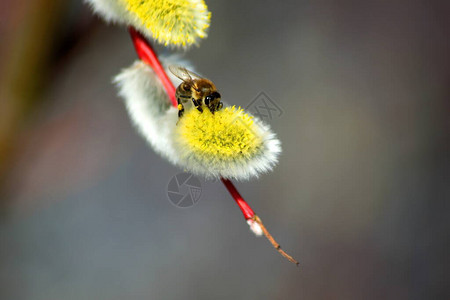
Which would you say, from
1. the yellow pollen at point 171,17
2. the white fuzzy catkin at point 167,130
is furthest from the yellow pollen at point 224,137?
the yellow pollen at point 171,17

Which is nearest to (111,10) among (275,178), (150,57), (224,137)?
(150,57)

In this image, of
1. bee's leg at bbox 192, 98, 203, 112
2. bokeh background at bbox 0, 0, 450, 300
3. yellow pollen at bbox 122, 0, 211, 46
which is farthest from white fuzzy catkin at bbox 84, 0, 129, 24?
bokeh background at bbox 0, 0, 450, 300

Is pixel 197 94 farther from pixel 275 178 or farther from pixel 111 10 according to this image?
pixel 275 178

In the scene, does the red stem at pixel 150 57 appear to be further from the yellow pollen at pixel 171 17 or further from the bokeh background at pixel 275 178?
the bokeh background at pixel 275 178

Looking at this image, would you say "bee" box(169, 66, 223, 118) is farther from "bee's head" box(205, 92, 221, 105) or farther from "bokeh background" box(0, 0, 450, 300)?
"bokeh background" box(0, 0, 450, 300)

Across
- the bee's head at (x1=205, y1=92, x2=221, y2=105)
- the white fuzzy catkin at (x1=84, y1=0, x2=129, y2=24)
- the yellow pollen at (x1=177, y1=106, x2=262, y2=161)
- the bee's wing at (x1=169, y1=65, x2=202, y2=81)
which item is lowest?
the yellow pollen at (x1=177, y1=106, x2=262, y2=161)

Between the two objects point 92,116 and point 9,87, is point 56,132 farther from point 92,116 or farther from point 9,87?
point 9,87
